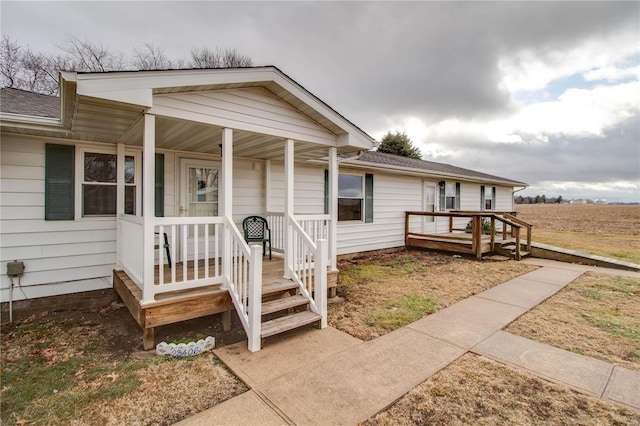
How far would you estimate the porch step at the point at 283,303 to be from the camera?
350 cm

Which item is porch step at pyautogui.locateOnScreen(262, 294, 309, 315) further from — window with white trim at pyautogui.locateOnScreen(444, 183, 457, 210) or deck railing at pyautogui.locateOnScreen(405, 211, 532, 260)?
window with white trim at pyautogui.locateOnScreen(444, 183, 457, 210)

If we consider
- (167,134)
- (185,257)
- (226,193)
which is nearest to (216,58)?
(167,134)

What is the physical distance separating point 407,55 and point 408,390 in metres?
9.67

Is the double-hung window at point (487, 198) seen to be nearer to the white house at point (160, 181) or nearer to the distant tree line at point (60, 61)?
the white house at point (160, 181)

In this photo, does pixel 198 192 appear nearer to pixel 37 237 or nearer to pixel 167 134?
pixel 167 134

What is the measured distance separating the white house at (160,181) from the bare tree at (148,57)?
11.6 meters

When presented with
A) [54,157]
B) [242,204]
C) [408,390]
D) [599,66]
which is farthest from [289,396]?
[599,66]

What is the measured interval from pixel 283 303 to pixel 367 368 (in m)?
1.35

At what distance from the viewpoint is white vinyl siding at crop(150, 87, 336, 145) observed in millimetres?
3399

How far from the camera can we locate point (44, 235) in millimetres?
4406

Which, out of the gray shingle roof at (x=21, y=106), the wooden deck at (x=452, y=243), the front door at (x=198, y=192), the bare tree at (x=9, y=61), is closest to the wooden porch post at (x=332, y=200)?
the front door at (x=198, y=192)

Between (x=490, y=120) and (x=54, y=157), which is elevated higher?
(x=490, y=120)

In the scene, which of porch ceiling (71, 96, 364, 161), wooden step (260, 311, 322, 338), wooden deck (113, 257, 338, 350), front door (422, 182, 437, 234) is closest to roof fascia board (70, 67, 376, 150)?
porch ceiling (71, 96, 364, 161)

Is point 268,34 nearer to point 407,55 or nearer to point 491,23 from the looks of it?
point 407,55
